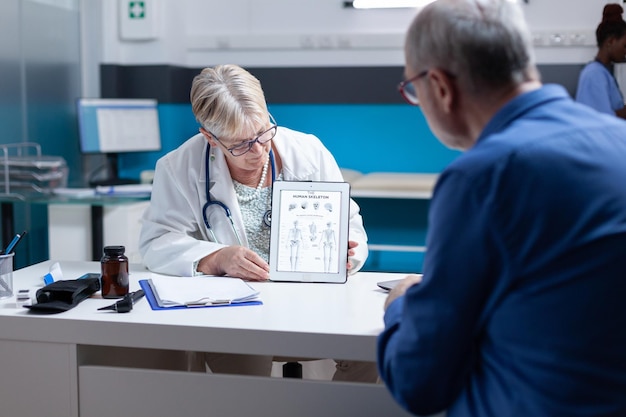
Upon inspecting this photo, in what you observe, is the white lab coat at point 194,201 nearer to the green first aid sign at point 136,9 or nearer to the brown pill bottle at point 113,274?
A: the brown pill bottle at point 113,274

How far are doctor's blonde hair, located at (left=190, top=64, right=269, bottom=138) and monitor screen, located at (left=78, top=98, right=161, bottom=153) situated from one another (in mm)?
2783

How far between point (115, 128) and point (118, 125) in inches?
1.2

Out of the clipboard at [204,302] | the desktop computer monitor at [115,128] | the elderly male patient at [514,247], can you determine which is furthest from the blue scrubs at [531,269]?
the desktop computer monitor at [115,128]

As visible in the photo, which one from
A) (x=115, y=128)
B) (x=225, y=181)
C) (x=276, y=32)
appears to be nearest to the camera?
(x=225, y=181)

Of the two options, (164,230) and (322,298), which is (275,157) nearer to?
(164,230)

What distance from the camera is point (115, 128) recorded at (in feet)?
16.3

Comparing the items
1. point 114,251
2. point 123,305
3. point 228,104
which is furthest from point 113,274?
point 228,104

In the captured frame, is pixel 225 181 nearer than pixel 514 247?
No

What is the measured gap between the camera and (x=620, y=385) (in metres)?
1.04

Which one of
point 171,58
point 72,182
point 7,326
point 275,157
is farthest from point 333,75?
point 7,326

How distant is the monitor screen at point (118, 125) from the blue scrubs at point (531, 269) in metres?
4.03

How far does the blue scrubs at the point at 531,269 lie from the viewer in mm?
1000

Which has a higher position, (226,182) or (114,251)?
(226,182)

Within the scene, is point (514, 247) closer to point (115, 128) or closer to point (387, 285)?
point (387, 285)
